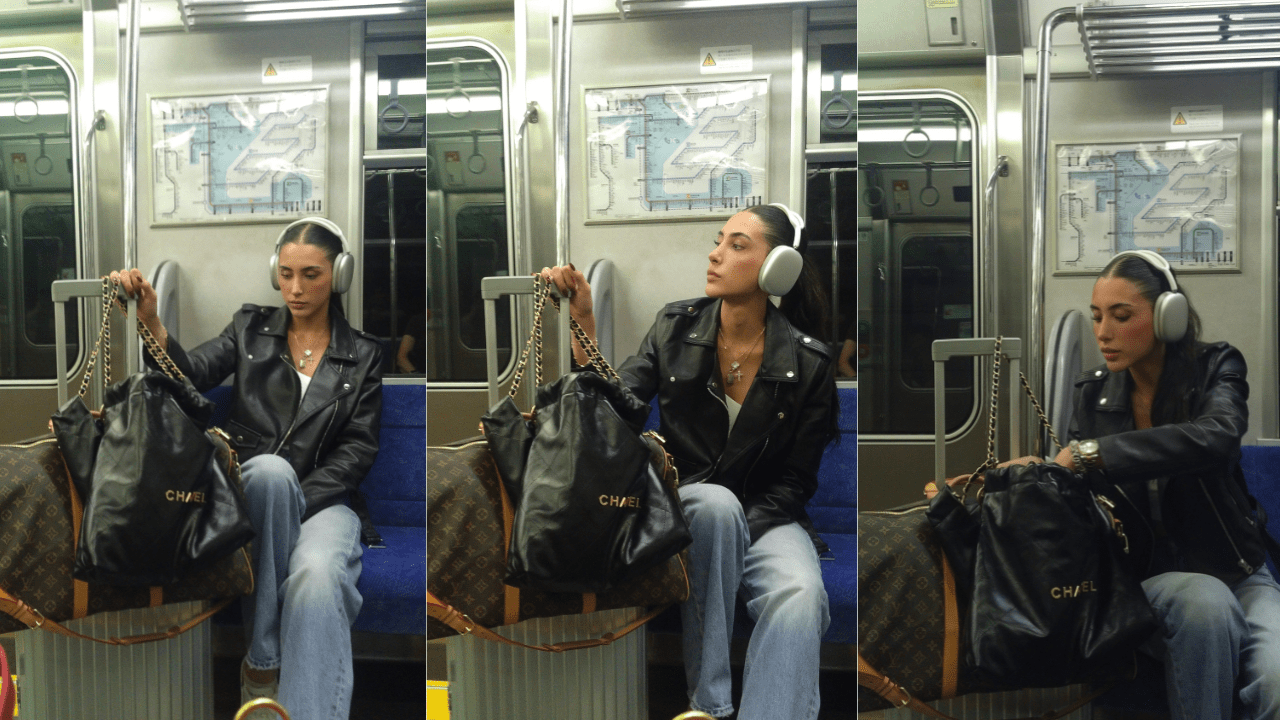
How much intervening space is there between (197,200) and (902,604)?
1.89 metres

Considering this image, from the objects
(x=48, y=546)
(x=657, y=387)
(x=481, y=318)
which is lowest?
(x=48, y=546)

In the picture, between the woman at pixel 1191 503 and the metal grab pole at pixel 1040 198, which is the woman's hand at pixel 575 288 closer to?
the metal grab pole at pixel 1040 198

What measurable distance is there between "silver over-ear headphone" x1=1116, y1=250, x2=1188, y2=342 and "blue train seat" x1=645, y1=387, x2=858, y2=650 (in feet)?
2.06

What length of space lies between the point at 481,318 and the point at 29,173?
4.03 ft

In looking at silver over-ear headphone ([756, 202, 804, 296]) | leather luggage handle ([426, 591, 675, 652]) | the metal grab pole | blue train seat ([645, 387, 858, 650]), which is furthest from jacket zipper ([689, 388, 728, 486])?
the metal grab pole

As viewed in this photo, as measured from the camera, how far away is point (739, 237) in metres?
2.11

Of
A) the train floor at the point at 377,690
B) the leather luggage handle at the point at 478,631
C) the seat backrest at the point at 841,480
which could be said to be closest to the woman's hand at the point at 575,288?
the seat backrest at the point at 841,480

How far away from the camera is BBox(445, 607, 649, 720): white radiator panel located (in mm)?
2201

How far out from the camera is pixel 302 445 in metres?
2.25

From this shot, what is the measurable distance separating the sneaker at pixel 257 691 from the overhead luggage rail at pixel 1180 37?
231 centimetres

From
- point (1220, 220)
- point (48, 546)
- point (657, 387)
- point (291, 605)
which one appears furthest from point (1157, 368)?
point (48, 546)

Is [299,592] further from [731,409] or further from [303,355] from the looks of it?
[731,409]

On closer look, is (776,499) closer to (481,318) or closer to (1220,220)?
(481,318)

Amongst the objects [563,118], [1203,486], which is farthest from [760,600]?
[563,118]
